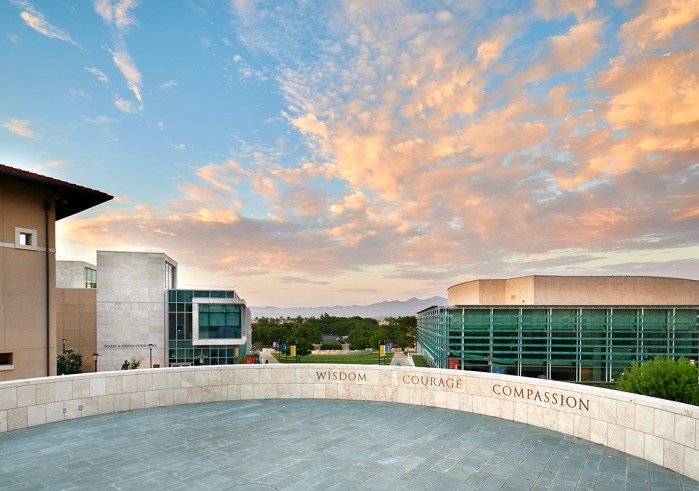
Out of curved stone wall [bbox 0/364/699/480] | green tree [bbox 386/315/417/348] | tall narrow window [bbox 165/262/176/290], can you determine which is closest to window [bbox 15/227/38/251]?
curved stone wall [bbox 0/364/699/480]

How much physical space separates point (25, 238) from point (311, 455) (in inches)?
866

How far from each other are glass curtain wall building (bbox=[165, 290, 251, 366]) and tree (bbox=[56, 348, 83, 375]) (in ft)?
37.2

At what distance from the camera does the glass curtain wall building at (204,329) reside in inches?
2149

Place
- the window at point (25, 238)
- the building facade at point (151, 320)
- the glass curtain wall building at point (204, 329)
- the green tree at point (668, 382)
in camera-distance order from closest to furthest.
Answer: the window at point (25, 238) < the green tree at point (668, 382) < the glass curtain wall building at point (204, 329) < the building facade at point (151, 320)

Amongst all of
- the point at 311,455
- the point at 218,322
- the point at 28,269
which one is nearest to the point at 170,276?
the point at 218,322

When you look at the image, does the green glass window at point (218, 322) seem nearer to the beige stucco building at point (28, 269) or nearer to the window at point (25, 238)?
the beige stucco building at point (28, 269)

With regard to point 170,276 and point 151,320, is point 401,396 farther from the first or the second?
point 170,276

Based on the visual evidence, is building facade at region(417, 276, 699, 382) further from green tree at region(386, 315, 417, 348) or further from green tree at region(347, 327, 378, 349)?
green tree at region(386, 315, 417, 348)

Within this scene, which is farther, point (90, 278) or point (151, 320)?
point (90, 278)

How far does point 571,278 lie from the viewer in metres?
76.2

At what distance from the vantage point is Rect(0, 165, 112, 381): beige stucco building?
21.8 meters

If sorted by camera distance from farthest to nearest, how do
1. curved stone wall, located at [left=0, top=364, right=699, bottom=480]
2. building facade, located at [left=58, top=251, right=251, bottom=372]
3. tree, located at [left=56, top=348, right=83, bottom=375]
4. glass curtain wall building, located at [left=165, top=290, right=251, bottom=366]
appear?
building facade, located at [left=58, top=251, right=251, bottom=372] < glass curtain wall building, located at [left=165, top=290, right=251, bottom=366] < tree, located at [left=56, top=348, right=83, bottom=375] < curved stone wall, located at [left=0, top=364, right=699, bottom=480]

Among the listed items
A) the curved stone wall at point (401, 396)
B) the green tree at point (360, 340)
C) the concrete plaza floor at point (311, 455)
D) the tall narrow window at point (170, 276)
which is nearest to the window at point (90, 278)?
the tall narrow window at point (170, 276)

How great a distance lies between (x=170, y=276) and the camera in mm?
61062
